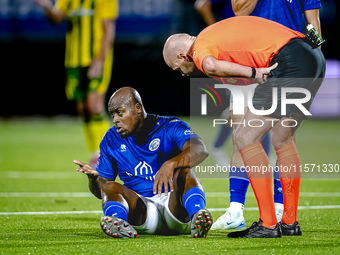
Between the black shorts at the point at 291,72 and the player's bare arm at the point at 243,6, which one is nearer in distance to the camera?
the black shorts at the point at 291,72

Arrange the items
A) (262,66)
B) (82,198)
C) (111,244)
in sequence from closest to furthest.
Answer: (111,244) → (262,66) → (82,198)

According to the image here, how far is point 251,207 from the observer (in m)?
4.61

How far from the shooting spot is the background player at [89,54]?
616 centimetres

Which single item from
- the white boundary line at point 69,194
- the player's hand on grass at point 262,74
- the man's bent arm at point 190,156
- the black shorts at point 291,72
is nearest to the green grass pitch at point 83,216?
the white boundary line at point 69,194

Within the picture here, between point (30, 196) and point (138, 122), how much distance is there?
7.81 ft

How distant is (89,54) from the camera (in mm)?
6691

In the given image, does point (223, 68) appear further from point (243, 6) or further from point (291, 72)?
point (243, 6)

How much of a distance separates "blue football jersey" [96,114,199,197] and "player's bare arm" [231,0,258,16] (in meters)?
0.94

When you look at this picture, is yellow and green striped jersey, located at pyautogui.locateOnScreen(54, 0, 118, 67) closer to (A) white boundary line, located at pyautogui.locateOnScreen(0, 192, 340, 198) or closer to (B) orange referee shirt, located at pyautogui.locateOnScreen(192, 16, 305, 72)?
(A) white boundary line, located at pyautogui.locateOnScreen(0, 192, 340, 198)

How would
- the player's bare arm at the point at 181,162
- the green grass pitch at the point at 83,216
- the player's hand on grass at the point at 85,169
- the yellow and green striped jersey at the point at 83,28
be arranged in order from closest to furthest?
the green grass pitch at the point at 83,216 < the player's bare arm at the point at 181,162 < the player's hand on grass at the point at 85,169 < the yellow and green striped jersey at the point at 83,28

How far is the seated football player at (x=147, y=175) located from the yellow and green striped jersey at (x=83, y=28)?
3.37m

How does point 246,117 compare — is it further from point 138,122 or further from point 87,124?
point 87,124

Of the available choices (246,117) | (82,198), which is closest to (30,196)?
(82,198)

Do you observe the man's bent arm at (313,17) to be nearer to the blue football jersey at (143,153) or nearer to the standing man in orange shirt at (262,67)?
the standing man in orange shirt at (262,67)
